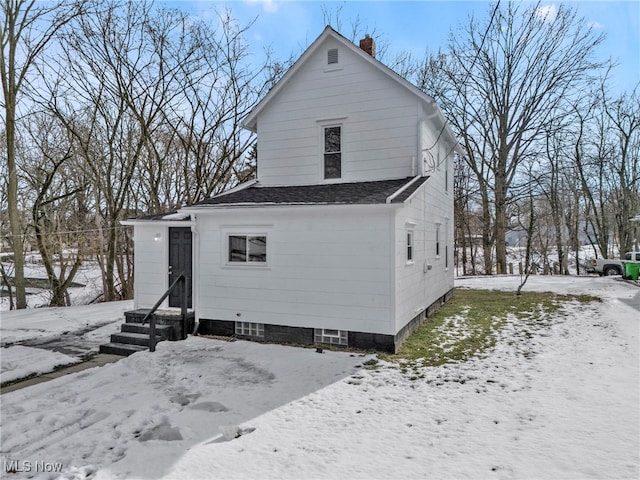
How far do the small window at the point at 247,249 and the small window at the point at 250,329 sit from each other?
1.45 m

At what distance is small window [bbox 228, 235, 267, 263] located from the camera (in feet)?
27.0

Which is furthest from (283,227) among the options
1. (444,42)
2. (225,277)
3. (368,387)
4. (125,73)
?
(444,42)

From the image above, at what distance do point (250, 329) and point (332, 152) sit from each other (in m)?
4.91

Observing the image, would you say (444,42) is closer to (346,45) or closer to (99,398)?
(346,45)

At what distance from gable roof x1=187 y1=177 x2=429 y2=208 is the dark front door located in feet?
3.16

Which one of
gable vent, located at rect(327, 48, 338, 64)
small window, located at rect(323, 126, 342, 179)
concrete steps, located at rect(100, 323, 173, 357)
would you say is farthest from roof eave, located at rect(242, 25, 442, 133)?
concrete steps, located at rect(100, 323, 173, 357)

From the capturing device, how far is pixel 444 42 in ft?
74.0

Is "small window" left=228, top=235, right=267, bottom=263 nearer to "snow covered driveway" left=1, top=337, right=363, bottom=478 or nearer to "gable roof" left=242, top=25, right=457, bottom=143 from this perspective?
"snow covered driveway" left=1, top=337, right=363, bottom=478

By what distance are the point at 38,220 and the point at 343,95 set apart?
1559 centimetres

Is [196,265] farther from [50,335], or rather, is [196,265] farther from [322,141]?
[322,141]

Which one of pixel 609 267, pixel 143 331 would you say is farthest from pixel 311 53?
pixel 609 267

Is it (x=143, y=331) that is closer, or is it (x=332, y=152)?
(x=143, y=331)

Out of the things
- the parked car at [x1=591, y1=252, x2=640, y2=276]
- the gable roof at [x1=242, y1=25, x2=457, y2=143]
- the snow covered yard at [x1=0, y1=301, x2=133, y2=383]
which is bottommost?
the snow covered yard at [x1=0, y1=301, x2=133, y2=383]

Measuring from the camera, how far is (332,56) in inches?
376
